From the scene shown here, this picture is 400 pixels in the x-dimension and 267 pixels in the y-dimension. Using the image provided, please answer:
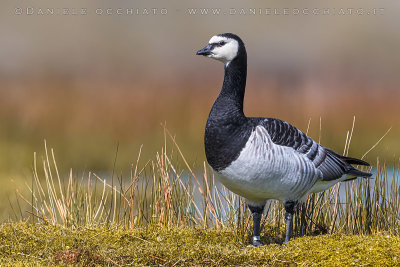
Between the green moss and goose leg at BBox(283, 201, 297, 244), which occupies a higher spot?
goose leg at BBox(283, 201, 297, 244)

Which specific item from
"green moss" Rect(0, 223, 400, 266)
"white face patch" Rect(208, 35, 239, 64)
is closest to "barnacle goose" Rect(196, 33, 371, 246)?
"white face patch" Rect(208, 35, 239, 64)

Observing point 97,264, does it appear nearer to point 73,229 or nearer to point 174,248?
point 174,248

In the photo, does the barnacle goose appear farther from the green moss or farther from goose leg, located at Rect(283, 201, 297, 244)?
the green moss

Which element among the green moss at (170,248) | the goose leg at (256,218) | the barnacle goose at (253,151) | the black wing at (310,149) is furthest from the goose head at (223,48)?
the green moss at (170,248)

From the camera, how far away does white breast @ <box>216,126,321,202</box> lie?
A: 600 cm

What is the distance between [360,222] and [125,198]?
11.4ft

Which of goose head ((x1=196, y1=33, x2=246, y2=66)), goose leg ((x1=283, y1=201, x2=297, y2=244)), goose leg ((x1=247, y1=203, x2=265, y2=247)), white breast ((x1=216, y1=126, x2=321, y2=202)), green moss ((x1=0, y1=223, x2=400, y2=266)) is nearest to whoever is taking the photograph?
green moss ((x1=0, y1=223, x2=400, y2=266))

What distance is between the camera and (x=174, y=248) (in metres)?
5.98

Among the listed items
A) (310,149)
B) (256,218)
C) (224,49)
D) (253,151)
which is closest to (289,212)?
(256,218)

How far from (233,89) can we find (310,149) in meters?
1.26

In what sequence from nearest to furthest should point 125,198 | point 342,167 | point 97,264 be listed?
1. point 97,264
2. point 342,167
3. point 125,198

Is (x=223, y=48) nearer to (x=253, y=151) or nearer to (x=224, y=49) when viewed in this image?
(x=224, y=49)

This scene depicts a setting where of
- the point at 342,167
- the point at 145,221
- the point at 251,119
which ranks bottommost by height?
the point at 145,221

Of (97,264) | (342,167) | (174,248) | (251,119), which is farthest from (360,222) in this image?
(97,264)
